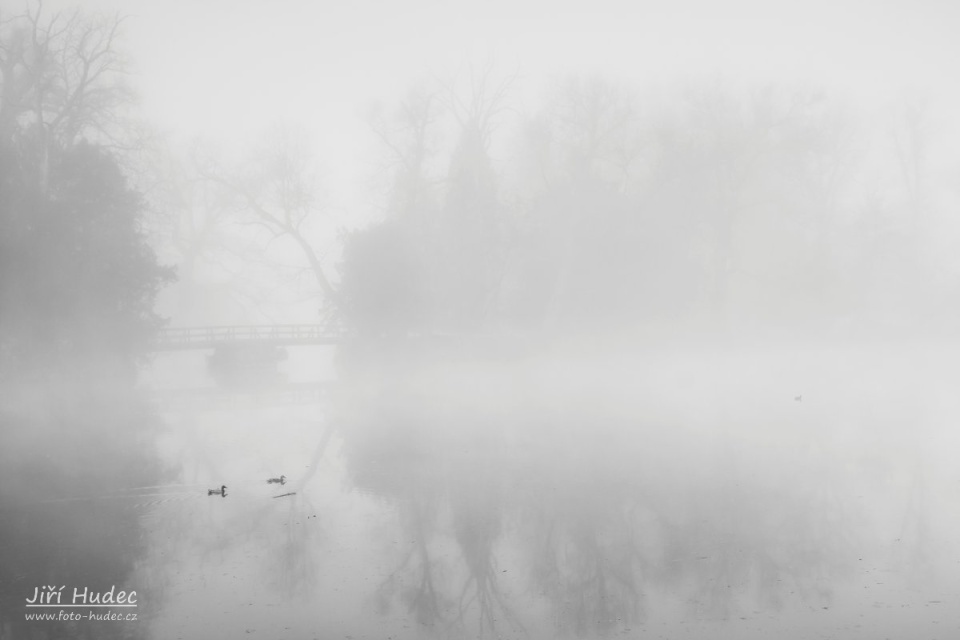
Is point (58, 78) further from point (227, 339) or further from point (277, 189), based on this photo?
point (277, 189)

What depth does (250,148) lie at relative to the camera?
5250 cm

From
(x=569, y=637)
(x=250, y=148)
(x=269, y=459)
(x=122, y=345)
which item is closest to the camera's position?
(x=569, y=637)

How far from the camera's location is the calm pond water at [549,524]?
34.3 feet

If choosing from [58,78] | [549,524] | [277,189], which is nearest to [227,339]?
[277,189]

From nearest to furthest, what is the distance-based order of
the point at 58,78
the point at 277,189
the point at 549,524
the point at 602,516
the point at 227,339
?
1. the point at 549,524
2. the point at 602,516
3. the point at 58,78
4. the point at 227,339
5. the point at 277,189

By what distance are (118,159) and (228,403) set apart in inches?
417

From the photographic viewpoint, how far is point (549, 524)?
1459cm

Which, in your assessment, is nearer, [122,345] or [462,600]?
[462,600]

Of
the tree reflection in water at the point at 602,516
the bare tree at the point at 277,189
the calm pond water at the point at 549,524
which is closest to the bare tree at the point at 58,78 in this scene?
the calm pond water at the point at 549,524

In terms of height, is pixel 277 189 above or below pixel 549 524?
above

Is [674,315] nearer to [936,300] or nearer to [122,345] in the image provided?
[936,300]

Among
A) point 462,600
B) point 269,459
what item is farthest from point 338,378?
point 462,600

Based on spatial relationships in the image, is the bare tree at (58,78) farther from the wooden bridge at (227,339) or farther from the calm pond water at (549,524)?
the wooden bridge at (227,339)

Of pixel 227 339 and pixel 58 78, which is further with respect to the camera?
pixel 227 339
